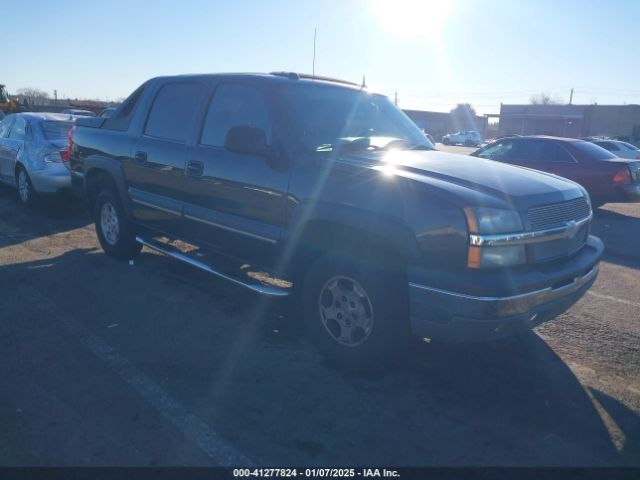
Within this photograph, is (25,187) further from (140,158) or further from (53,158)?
(140,158)

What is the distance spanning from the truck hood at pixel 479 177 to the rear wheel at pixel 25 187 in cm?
707

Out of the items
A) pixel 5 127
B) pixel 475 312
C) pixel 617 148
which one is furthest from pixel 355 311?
pixel 617 148

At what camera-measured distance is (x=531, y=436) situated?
3.12m

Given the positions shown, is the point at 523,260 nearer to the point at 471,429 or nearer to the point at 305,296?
the point at 471,429

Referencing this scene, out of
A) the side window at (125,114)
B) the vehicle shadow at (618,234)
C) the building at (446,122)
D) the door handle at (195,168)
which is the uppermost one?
the building at (446,122)

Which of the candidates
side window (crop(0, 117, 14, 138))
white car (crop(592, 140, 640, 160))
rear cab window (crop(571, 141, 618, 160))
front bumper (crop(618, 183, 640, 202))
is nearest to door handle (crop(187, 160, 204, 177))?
side window (crop(0, 117, 14, 138))

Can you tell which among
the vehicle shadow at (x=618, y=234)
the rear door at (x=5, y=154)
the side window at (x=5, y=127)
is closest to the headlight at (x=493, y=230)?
the vehicle shadow at (x=618, y=234)

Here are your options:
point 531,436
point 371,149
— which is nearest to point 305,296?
point 371,149

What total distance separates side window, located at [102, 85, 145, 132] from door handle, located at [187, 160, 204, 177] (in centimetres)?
148

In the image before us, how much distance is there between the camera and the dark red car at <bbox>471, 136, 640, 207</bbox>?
10281mm

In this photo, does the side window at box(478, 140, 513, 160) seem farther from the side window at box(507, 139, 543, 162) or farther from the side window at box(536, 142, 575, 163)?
the side window at box(536, 142, 575, 163)

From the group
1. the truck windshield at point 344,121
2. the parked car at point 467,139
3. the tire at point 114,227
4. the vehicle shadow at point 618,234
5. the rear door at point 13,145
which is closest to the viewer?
the truck windshield at point 344,121

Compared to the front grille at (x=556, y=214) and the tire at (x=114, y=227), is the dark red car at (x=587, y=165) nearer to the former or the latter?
the front grille at (x=556, y=214)

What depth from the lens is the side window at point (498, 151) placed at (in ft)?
37.8
